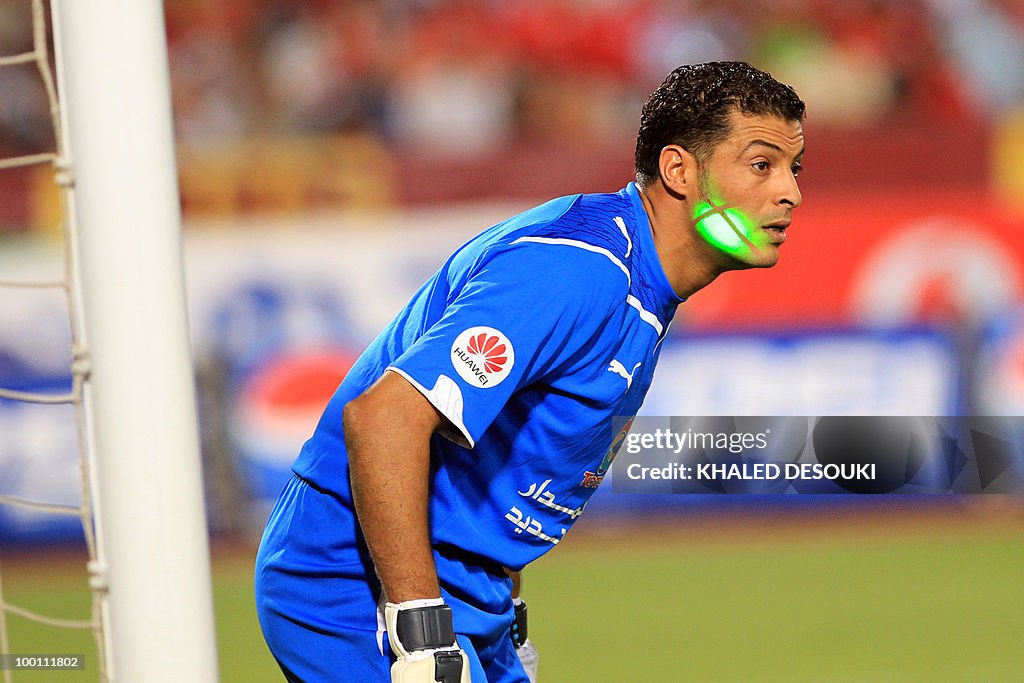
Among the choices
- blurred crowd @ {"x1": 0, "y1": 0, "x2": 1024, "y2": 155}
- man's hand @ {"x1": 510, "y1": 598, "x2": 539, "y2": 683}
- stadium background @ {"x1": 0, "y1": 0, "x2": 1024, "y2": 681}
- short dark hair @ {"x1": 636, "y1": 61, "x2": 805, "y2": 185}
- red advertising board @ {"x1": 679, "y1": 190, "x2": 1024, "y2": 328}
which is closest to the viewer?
short dark hair @ {"x1": 636, "y1": 61, "x2": 805, "y2": 185}

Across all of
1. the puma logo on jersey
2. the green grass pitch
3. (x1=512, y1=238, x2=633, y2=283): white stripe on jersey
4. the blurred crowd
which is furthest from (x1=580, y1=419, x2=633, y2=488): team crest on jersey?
the blurred crowd

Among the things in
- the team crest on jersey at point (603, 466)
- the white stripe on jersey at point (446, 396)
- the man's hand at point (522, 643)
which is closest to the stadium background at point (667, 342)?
the man's hand at point (522, 643)

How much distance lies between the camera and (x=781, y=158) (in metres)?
2.81

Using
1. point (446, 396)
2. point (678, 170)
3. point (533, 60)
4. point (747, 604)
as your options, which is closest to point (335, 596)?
point (446, 396)

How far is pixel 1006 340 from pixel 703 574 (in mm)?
2576

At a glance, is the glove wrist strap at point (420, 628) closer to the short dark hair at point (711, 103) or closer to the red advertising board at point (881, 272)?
the short dark hair at point (711, 103)

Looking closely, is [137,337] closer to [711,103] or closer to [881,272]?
[711,103]

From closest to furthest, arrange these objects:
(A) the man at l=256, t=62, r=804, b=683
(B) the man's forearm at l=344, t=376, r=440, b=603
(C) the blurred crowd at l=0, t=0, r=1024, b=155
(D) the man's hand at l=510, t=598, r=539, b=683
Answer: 1. (B) the man's forearm at l=344, t=376, r=440, b=603
2. (A) the man at l=256, t=62, r=804, b=683
3. (D) the man's hand at l=510, t=598, r=539, b=683
4. (C) the blurred crowd at l=0, t=0, r=1024, b=155

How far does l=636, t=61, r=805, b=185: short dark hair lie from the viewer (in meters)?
2.78

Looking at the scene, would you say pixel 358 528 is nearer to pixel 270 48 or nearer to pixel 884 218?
pixel 884 218

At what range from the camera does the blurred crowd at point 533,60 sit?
1006 cm

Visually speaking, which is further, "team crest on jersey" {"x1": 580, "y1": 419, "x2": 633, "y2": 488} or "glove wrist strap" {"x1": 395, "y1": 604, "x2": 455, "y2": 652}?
"team crest on jersey" {"x1": 580, "y1": 419, "x2": 633, "y2": 488}

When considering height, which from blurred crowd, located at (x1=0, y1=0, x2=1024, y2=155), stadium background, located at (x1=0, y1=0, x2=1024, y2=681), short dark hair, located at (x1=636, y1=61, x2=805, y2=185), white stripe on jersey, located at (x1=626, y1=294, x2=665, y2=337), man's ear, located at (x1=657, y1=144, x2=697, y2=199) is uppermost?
blurred crowd, located at (x1=0, y1=0, x2=1024, y2=155)

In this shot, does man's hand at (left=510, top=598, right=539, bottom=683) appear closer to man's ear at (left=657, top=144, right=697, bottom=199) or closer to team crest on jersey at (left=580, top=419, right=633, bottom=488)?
team crest on jersey at (left=580, top=419, right=633, bottom=488)
